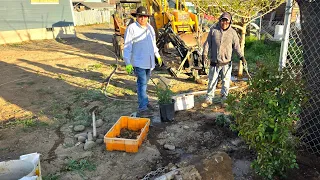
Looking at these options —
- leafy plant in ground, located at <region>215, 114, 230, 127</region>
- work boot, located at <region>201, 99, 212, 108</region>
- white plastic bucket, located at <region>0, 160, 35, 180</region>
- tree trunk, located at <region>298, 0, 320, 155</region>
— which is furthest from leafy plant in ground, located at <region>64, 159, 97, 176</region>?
tree trunk, located at <region>298, 0, 320, 155</region>

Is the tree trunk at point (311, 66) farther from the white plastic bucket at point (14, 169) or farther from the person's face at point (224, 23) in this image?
the white plastic bucket at point (14, 169)

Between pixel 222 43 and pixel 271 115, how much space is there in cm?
263

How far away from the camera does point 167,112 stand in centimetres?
469

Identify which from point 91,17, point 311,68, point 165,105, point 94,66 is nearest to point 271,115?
point 311,68

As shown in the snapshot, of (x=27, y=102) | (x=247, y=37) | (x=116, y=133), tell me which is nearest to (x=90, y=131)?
(x=116, y=133)

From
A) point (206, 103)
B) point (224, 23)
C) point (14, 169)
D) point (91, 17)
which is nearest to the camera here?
point (14, 169)

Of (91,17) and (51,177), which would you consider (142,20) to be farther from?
(91,17)

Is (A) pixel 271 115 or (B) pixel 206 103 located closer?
(A) pixel 271 115

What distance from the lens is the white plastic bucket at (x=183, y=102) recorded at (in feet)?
16.7

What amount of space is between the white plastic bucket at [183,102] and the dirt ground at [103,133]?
0.33ft

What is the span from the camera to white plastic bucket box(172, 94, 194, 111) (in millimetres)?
5078

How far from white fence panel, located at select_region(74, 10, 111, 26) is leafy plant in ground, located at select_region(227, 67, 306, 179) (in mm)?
25651

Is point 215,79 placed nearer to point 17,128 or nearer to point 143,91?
point 143,91

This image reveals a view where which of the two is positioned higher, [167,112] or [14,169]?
[14,169]
